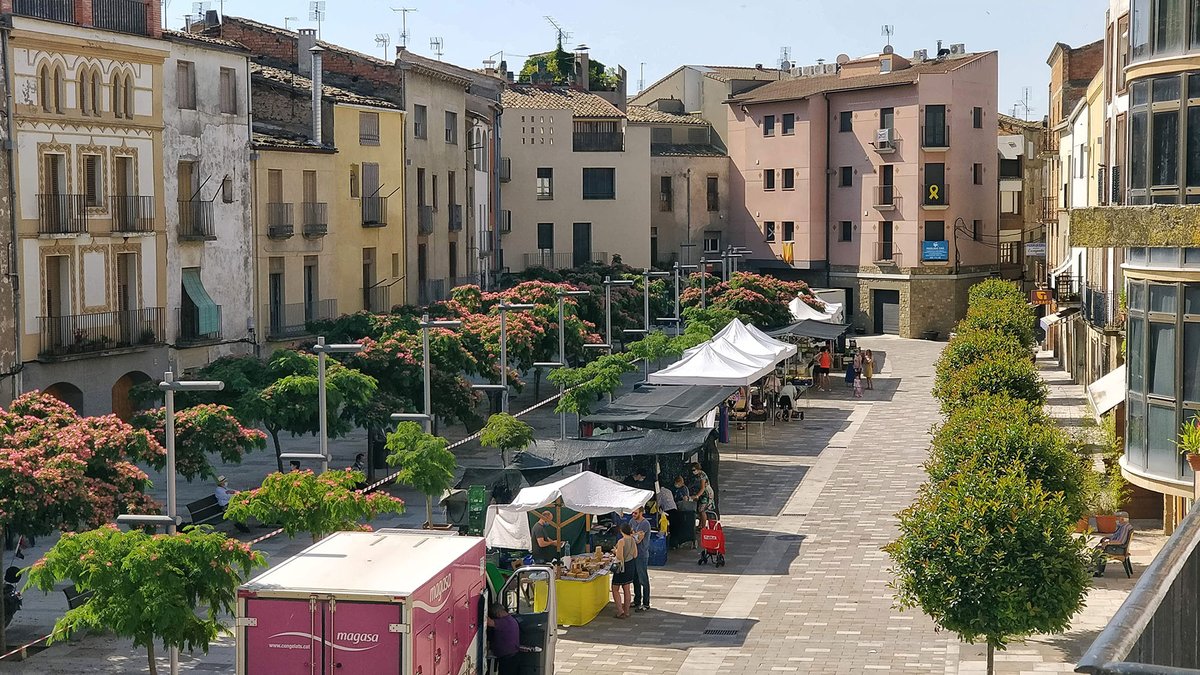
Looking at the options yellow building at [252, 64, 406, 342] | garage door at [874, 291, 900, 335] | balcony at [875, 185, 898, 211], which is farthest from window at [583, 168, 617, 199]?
yellow building at [252, 64, 406, 342]

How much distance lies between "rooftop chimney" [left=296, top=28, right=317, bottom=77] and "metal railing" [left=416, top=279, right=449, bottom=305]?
29.2ft

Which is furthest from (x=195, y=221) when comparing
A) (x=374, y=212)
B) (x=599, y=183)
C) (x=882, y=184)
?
(x=882, y=184)

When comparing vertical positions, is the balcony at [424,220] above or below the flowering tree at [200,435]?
above

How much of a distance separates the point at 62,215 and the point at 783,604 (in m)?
21.2

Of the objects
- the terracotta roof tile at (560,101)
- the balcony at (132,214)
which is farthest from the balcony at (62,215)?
the terracotta roof tile at (560,101)

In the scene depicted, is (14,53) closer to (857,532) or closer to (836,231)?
(857,532)

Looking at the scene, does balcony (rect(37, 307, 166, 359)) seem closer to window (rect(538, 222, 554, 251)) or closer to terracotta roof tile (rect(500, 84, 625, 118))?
window (rect(538, 222, 554, 251))

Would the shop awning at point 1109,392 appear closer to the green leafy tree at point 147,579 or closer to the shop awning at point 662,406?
the shop awning at point 662,406

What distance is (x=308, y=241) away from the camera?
49.4 metres

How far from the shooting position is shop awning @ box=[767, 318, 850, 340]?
176ft

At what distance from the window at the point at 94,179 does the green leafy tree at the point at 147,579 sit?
71.9 feet

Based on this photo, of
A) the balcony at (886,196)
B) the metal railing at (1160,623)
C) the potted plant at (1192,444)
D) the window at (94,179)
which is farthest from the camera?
the balcony at (886,196)

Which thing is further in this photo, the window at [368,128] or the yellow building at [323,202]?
the window at [368,128]

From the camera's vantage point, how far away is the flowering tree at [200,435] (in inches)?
1030
